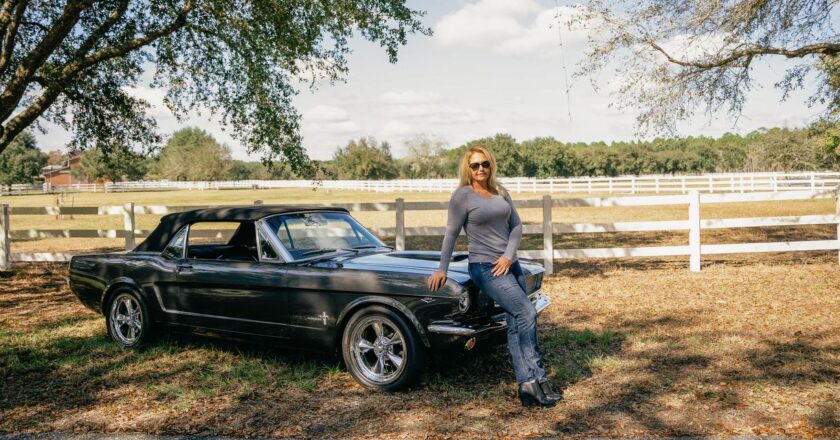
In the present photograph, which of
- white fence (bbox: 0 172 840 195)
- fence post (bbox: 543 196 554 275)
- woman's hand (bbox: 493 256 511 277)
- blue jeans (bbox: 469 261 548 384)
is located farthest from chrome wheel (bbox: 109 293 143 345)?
white fence (bbox: 0 172 840 195)

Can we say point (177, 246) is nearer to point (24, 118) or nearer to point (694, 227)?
point (24, 118)

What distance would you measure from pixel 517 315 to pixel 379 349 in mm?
1205

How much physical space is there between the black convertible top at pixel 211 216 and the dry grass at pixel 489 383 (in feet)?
3.38

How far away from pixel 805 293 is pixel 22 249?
17.5 meters

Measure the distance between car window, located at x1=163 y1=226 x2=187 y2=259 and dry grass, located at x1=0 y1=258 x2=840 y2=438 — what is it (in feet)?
2.80

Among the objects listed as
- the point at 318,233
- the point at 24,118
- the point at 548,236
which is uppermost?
the point at 24,118

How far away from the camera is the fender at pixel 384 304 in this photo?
16.4 feet

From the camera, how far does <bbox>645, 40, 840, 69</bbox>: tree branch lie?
39.2 feet

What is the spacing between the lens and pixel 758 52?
41.1 ft

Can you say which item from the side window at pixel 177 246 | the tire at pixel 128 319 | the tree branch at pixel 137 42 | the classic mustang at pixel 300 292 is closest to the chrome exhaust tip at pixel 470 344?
the classic mustang at pixel 300 292

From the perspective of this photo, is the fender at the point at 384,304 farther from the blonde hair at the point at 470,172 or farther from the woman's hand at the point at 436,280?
the blonde hair at the point at 470,172

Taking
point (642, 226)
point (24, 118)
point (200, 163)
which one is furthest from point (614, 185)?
point (200, 163)

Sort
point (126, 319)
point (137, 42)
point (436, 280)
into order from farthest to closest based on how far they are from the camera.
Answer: point (137, 42) → point (126, 319) → point (436, 280)

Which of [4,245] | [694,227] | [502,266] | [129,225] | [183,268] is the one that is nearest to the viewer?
[502,266]
